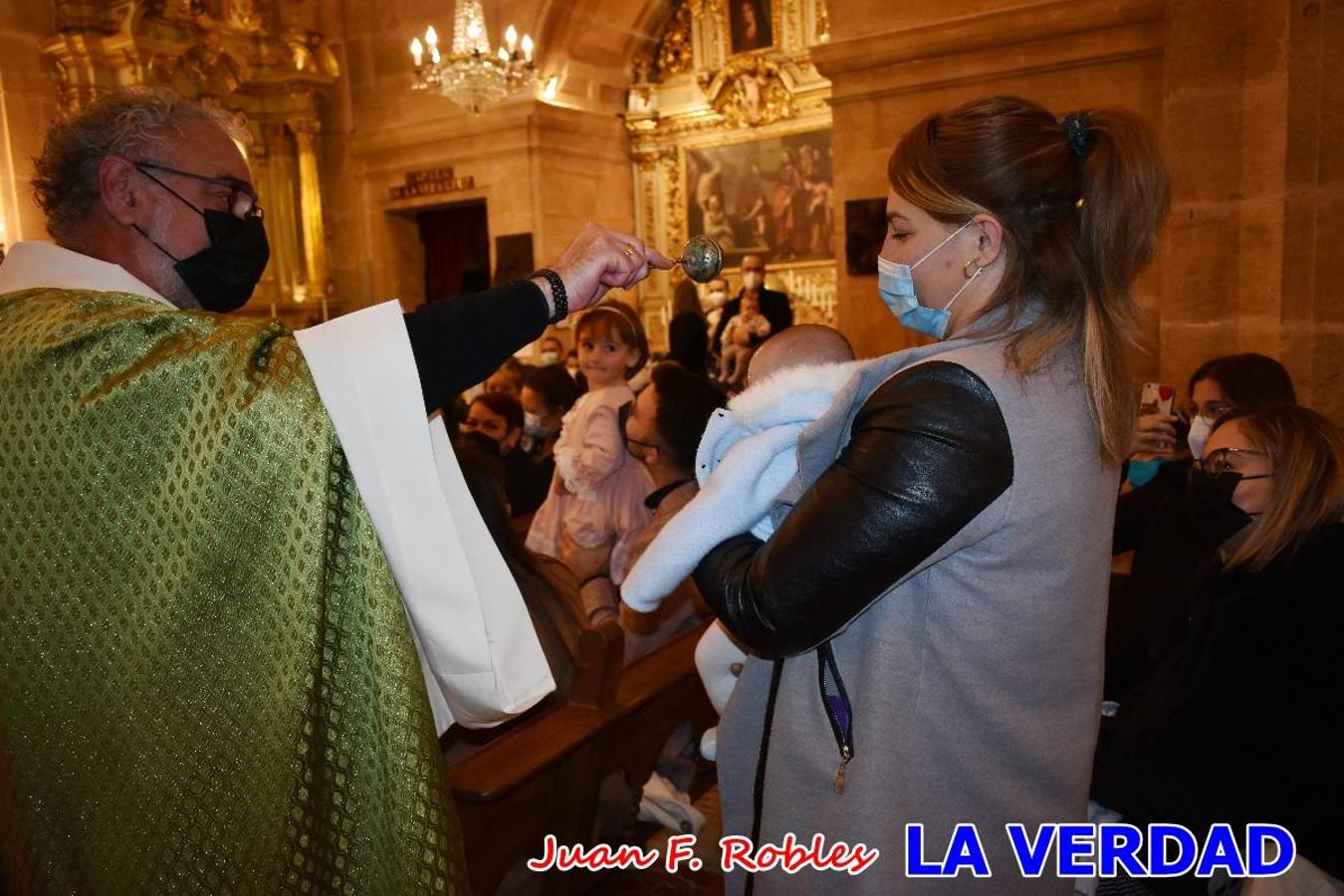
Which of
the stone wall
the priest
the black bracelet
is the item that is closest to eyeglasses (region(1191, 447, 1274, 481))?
the stone wall

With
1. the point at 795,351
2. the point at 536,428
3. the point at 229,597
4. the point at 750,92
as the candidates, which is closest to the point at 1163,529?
the point at 795,351

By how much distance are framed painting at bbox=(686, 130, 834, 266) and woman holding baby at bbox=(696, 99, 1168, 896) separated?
9.21m

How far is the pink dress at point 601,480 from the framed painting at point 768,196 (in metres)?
7.20

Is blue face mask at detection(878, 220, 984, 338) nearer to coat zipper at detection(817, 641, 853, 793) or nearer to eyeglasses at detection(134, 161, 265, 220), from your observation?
coat zipper at detection(817, 641, 853, 793)

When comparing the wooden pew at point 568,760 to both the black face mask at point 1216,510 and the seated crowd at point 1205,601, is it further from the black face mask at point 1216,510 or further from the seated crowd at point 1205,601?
the black face mask at point 1216,510

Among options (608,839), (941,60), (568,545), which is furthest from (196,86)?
(608,839)

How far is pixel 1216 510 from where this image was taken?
2.06m

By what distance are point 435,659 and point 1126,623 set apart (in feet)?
7.22

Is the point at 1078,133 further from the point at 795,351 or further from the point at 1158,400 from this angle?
the point at 1158,400

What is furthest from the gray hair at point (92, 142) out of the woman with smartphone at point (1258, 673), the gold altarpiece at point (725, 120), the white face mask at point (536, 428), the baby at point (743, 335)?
the gold altarpiece at point (725, 120)

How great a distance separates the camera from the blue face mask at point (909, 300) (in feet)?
4.40

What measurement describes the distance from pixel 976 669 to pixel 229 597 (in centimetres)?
100

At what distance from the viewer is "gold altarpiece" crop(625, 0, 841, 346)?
1043cm

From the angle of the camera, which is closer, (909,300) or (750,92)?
(909,300)
